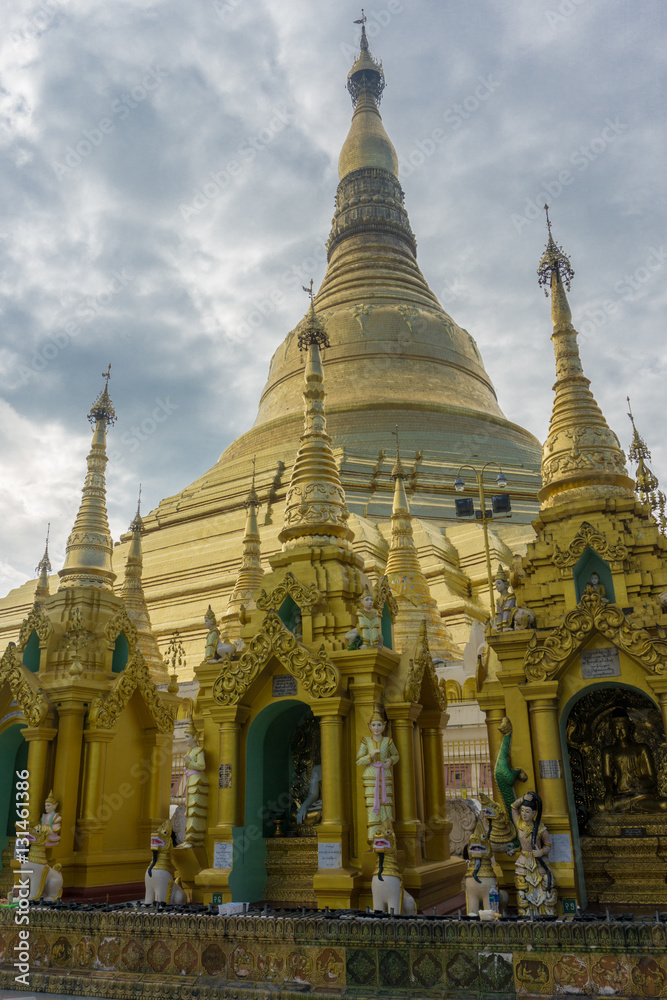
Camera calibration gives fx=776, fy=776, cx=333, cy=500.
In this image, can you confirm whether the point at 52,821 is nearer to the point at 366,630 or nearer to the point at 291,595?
the point at 291,595

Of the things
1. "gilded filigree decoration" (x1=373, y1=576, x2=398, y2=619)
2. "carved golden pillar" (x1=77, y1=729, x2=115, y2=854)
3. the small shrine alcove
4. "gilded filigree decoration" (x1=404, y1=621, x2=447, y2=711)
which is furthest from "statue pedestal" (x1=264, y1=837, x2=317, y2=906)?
the small shrine alcove

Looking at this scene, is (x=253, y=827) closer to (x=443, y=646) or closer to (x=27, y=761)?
(x=27, y=761)

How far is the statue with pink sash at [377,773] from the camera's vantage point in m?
9.41

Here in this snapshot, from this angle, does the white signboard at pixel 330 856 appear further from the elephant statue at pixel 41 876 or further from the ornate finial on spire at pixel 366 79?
the ornate finial on spire at pixel 366 79

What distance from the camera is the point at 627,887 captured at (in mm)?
9703

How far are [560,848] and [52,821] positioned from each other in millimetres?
7191

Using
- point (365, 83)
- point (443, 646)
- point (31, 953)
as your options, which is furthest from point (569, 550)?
point (365, 83)

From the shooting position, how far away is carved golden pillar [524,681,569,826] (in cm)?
955

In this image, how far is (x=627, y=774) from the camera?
1052 cm

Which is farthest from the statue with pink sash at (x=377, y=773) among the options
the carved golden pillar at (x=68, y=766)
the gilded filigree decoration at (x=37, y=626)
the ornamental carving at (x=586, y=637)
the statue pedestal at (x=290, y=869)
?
the gilded filigree decoration at (x=37, y=626)

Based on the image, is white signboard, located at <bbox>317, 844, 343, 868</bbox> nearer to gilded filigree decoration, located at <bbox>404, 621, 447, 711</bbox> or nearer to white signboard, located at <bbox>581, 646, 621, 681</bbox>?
gilded filigree decoration, located at <bbox>404, 621, 447, 711</bbox>

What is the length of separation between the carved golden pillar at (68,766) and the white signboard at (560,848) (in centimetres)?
721

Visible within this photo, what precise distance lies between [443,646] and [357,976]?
16301 millimetres

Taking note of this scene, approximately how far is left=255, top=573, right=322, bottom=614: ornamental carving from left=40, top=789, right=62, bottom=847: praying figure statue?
4.30 meters
